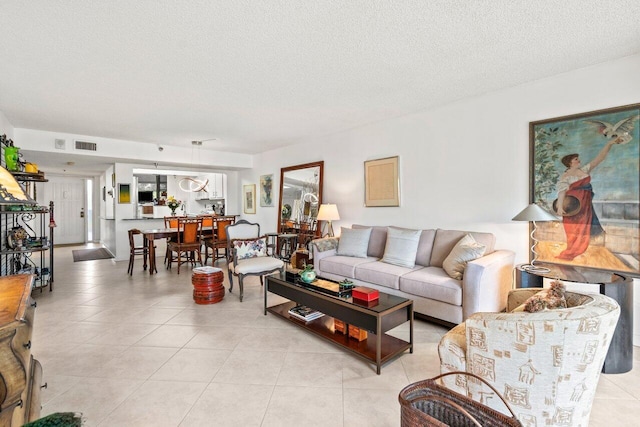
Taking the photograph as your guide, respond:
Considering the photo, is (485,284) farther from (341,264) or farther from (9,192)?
(9,192)

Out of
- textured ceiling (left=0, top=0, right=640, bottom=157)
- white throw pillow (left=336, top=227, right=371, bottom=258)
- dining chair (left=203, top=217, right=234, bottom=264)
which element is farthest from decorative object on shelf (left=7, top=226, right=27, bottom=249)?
white throw pillow (left=336, top=227, right=371, bottom=258)

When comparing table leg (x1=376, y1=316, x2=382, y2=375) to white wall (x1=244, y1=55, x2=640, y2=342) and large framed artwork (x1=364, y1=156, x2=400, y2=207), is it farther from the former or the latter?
large framed artwork (x1=364, y1=156, x2=400, y2=207)

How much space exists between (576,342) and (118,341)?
10.9ft

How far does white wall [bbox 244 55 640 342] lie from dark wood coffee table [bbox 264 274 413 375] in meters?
1.77

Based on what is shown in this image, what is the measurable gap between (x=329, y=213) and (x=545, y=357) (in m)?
3.80

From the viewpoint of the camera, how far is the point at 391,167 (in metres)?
4.46

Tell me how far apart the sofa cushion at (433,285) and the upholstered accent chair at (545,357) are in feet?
4.33

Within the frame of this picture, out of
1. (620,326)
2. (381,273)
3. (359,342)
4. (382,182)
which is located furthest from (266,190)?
(620,326)

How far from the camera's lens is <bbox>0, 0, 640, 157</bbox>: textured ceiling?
1992 mm

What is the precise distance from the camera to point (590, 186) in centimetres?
277

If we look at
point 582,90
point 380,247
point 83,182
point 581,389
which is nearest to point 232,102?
point 380,247

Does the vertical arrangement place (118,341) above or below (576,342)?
below

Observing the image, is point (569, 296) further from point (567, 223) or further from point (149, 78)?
point (149, 78)

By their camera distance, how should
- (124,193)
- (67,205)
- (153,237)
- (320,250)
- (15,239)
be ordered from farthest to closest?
(67,205) → (124,193) → (153,237) → (320,250) → (15,239)
